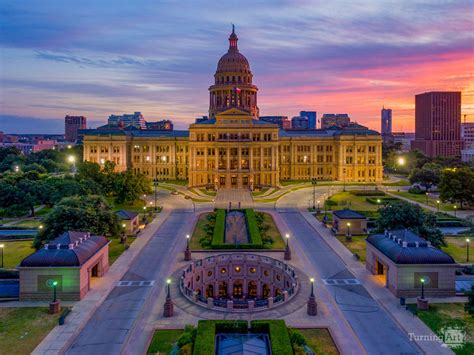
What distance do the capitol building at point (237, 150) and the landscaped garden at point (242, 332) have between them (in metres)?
79.9

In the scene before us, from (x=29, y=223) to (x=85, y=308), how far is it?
42039 millimetres

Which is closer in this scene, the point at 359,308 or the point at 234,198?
the point at 359,308

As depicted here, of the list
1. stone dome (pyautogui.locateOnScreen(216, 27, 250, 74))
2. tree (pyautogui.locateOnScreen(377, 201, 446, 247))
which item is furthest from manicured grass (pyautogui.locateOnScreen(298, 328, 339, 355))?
stone dome (pyautogui.locateOnScreen(216, 27, 250, 74))

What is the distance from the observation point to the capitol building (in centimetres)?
11234

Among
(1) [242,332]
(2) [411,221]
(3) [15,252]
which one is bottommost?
(1) [242,332]

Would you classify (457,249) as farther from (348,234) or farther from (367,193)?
(367,193)

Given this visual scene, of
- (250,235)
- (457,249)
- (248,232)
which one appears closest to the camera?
(457,249)

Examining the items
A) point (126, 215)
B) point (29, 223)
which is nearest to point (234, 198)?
point (126, 215)

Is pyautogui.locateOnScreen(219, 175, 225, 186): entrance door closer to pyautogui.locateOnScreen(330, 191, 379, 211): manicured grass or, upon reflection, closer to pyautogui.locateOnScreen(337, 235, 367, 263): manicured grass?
pyautogui.locateOnScreen(330, 191, 379, 211): manicured grass

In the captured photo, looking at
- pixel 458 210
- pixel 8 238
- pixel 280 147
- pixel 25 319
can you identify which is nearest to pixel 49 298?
pixel 25 319

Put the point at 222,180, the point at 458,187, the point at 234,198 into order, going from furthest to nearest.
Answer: the point at 222,180
the point at 234,198
the point at 458,187

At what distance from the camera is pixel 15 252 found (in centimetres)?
5169

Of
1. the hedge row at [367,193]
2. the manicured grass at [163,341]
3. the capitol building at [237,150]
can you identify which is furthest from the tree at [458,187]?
the manicured grass at [163,341]

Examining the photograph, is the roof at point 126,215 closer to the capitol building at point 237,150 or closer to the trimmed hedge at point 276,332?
the trimmed hedge at point 276,332
